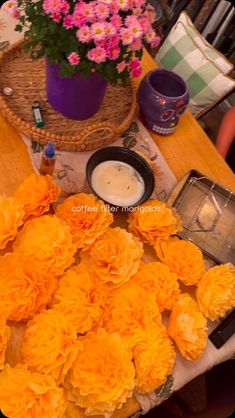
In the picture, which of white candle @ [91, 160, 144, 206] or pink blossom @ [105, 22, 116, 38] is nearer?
pink blossom @ [105, 22, 116, 38]

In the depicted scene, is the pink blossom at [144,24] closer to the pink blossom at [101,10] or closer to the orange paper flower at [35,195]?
the pink blossom at [101,10]

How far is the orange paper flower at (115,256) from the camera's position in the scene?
833 mm

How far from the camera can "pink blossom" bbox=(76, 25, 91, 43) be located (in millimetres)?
851

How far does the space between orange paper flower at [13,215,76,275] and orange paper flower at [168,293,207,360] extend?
223mm

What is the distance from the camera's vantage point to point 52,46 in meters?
0.90

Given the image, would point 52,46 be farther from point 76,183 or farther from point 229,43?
point 229,43

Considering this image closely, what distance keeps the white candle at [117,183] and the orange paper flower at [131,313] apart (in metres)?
0.21

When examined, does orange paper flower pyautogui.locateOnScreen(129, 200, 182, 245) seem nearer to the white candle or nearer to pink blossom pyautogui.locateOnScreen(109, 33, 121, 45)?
the white candle

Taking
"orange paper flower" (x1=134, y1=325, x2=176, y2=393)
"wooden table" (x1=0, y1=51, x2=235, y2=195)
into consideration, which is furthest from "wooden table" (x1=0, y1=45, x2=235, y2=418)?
"orange paper flower" (x1=134, y1=325, x2=176, y2=393)

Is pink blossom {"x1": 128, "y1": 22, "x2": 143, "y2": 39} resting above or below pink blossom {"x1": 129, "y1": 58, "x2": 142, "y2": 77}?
above

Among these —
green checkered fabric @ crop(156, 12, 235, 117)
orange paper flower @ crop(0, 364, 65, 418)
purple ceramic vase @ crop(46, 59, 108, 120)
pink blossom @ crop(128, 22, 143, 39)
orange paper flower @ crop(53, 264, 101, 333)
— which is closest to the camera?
orange paper flower @ crop(0, 364, 65, 418)

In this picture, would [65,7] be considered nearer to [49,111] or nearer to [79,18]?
[79,18]

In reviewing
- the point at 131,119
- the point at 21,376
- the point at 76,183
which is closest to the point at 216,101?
the point at 131,119

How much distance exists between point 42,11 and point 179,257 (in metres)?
0.56
